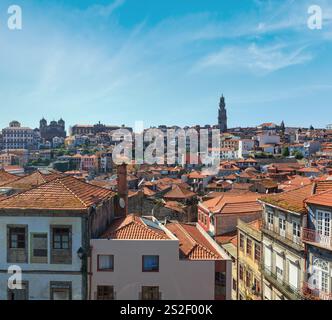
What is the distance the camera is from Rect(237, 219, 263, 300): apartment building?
14023 mm

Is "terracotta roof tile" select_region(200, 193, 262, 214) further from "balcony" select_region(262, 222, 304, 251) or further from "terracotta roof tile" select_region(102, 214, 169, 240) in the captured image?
"terracotta roof tile" select_region(102, 214, 169, 240)

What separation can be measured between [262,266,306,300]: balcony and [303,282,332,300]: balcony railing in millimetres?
189

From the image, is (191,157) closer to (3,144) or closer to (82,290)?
(3,144)

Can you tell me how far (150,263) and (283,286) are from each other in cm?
579

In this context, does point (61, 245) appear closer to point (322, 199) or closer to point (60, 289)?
point (60, 289)

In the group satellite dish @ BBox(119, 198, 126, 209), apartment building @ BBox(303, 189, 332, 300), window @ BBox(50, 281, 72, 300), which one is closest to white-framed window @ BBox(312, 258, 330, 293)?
apartment building @ BBox(303, 189, 332, 300)

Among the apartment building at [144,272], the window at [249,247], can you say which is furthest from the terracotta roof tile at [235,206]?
the apartment building at [144,272]

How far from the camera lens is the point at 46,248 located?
27.5 ft

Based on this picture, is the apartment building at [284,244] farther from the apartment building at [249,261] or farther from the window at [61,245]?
the window at [61,245]

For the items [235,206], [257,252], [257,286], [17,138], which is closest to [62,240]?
[257,252]

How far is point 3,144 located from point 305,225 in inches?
3077

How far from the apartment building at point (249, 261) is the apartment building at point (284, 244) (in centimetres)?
72

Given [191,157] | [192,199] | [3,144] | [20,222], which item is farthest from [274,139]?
[20,222]

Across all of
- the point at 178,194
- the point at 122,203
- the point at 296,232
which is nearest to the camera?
the point at 296,232
